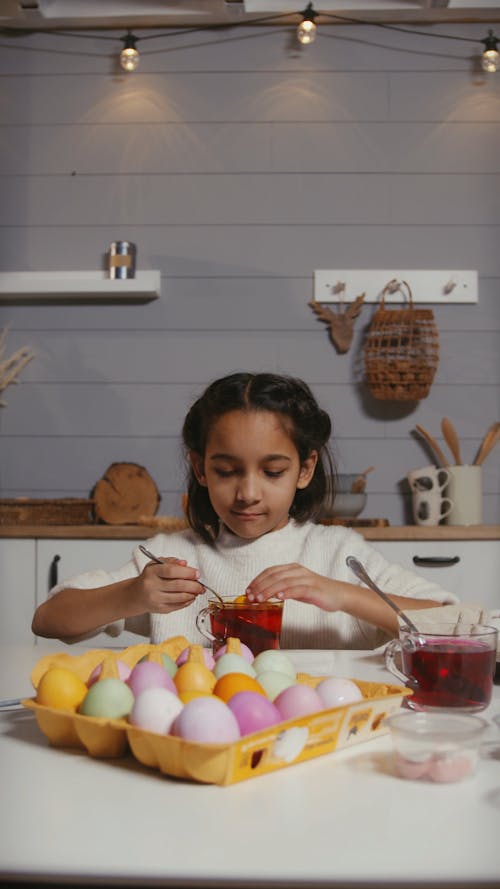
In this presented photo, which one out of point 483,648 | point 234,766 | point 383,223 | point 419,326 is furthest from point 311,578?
point 383,223

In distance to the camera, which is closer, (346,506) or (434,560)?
(434,560)

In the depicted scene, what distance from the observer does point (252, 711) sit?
717 mm

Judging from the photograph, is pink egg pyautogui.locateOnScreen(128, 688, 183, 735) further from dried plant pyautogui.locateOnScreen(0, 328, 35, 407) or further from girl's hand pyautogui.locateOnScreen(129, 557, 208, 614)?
dried plant pyautogui.locateOnScreen(0, 328, 35, 407)

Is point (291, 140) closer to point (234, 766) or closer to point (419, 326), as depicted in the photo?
point (419, 326)

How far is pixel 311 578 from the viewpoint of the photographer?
129cm

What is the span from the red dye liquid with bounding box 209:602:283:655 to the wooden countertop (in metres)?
→ 1.65

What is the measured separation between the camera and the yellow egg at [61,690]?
0.80 m

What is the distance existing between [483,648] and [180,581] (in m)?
0.43

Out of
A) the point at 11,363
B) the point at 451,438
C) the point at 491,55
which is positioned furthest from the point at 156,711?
the point at 491,55

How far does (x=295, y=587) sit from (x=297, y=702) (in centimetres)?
48

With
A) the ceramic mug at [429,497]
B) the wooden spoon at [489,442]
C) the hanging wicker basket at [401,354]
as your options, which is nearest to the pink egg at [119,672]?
the ceramic mug at [429,497]

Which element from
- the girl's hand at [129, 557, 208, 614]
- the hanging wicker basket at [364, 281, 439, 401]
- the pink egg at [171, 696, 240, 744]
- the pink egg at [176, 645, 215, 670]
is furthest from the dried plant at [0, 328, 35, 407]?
the pink egg at [171, 696, 240, 744]

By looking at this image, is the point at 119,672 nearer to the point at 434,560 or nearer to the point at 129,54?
the point at 434,560

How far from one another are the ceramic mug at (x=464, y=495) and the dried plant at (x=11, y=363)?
140 cm
